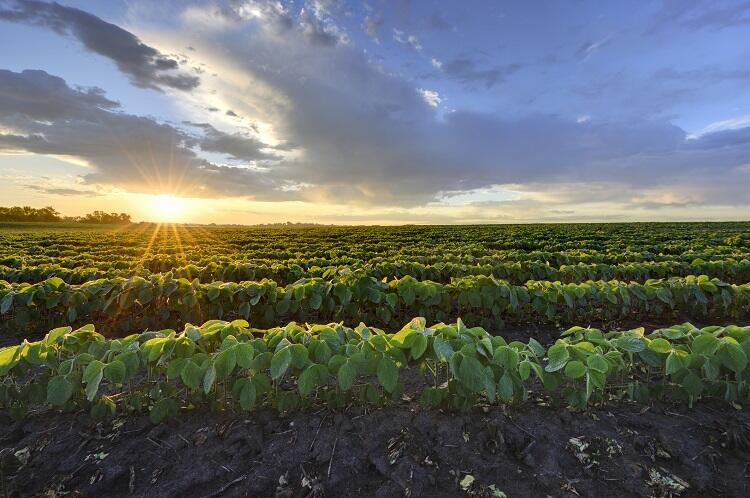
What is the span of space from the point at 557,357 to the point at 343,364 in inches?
57.4

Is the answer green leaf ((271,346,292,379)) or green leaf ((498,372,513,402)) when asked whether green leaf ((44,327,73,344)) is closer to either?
green leaf ((271,346,292,379))

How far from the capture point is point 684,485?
246 centimetres

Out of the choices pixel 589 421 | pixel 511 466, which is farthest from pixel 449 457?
pixel 589 421

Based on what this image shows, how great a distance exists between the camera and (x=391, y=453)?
2.69 m

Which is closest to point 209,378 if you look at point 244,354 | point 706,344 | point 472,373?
point 244,354

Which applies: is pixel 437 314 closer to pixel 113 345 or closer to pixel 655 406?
pixel 655 406

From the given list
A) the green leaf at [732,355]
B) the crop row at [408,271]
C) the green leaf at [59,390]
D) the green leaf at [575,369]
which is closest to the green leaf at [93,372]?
the green leaf at [59,390]

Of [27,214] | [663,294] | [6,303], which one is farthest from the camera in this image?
[27,214]

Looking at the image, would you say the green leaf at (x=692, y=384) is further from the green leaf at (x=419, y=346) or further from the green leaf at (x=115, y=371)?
the green leaf at (x=115, y=371)

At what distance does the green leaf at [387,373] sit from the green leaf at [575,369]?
1.15 meters

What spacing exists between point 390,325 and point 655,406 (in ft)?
12.3

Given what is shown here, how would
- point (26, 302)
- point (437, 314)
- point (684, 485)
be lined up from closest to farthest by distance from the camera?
point (684, 485), point (26, 302), point (437, 314)

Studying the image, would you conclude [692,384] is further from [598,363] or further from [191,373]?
[191,373]

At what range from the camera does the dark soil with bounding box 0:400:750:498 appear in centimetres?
249
